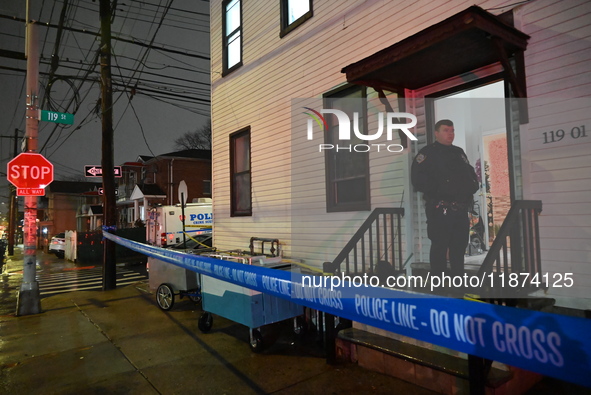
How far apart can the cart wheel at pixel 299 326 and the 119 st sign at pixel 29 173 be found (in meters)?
6.43

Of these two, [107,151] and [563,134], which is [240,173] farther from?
[563,134]

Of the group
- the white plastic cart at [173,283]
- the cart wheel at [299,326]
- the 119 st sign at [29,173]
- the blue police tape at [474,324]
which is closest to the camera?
the blue police tape at [474,324]

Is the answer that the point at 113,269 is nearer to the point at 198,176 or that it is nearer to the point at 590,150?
the point at 590,150

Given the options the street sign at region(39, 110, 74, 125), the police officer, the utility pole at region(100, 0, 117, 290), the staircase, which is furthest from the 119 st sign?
the police officer

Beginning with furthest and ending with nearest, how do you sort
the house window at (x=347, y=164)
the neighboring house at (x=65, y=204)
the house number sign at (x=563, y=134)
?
the neighboring house at (x=65, y=204) < the house window at (x=347, y=164) < the house number sign at (x=563, y=134)

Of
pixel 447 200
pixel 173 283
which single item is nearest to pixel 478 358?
pixel 447 200

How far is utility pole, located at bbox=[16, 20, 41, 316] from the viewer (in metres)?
7.94

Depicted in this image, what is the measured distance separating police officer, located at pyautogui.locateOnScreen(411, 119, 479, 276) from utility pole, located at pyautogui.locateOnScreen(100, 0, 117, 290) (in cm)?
911

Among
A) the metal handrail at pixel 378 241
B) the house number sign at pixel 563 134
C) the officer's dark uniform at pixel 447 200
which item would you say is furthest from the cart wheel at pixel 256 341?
the house number sign at pixel 563 134

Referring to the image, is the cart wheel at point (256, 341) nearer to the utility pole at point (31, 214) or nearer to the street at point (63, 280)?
the utility pole at point (31, 214)

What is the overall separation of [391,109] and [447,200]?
1.65 metres

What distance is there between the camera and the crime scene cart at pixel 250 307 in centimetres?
520

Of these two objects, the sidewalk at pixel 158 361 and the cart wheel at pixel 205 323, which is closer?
the sidewalk at pixel 158 361

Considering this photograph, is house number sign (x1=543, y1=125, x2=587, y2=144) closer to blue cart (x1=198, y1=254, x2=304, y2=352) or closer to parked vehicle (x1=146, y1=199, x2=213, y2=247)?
blue cart (x1=198, y1=254, x2=304, y2=352)
